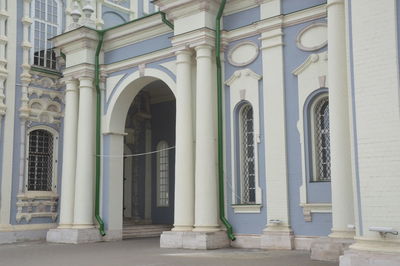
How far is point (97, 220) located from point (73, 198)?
1041 millimetres

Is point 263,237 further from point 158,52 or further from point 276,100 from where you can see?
point 158,52

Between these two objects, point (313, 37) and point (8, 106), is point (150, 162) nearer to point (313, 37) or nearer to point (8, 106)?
point (8, 106)

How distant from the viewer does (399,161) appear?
8297mm

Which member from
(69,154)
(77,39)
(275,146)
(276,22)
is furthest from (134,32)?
(275,146)

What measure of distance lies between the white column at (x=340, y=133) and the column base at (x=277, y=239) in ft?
5.61

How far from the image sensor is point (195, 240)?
42.7ft

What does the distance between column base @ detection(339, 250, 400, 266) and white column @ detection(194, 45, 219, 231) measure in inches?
202

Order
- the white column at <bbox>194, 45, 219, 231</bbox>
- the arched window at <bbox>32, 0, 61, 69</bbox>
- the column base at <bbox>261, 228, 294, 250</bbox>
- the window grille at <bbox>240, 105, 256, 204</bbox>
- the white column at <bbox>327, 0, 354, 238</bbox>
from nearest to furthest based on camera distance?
the white column at <bbox>327, 0, 354, 238</bbox>
the column base at <bbox>261, 228, 294, 250</bbox>
the white column at <bbox>194, 45, 219, 231</bbox>
the window grille at <bbox>240, 105, 256, 204</bbox>
the arched window at <bbox>32, 0, 61, 69</bbox>

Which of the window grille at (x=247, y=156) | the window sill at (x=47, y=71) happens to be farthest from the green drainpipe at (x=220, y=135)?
the window sill at (x=47, y=71)

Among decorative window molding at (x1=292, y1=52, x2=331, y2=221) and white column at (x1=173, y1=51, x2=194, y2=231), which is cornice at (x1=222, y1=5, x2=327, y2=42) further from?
white column at (x1=173, y1=51, x2=194, y2=231)

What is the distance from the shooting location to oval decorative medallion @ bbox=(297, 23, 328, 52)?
12.3m

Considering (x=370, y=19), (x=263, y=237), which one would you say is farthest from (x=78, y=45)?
(x=370, y=19)

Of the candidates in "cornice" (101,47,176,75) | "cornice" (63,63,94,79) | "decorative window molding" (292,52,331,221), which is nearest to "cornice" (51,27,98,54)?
"cornice" (63,63,94,79)

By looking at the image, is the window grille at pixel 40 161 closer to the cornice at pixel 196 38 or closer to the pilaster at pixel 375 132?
the cornice at pixel 196 38
